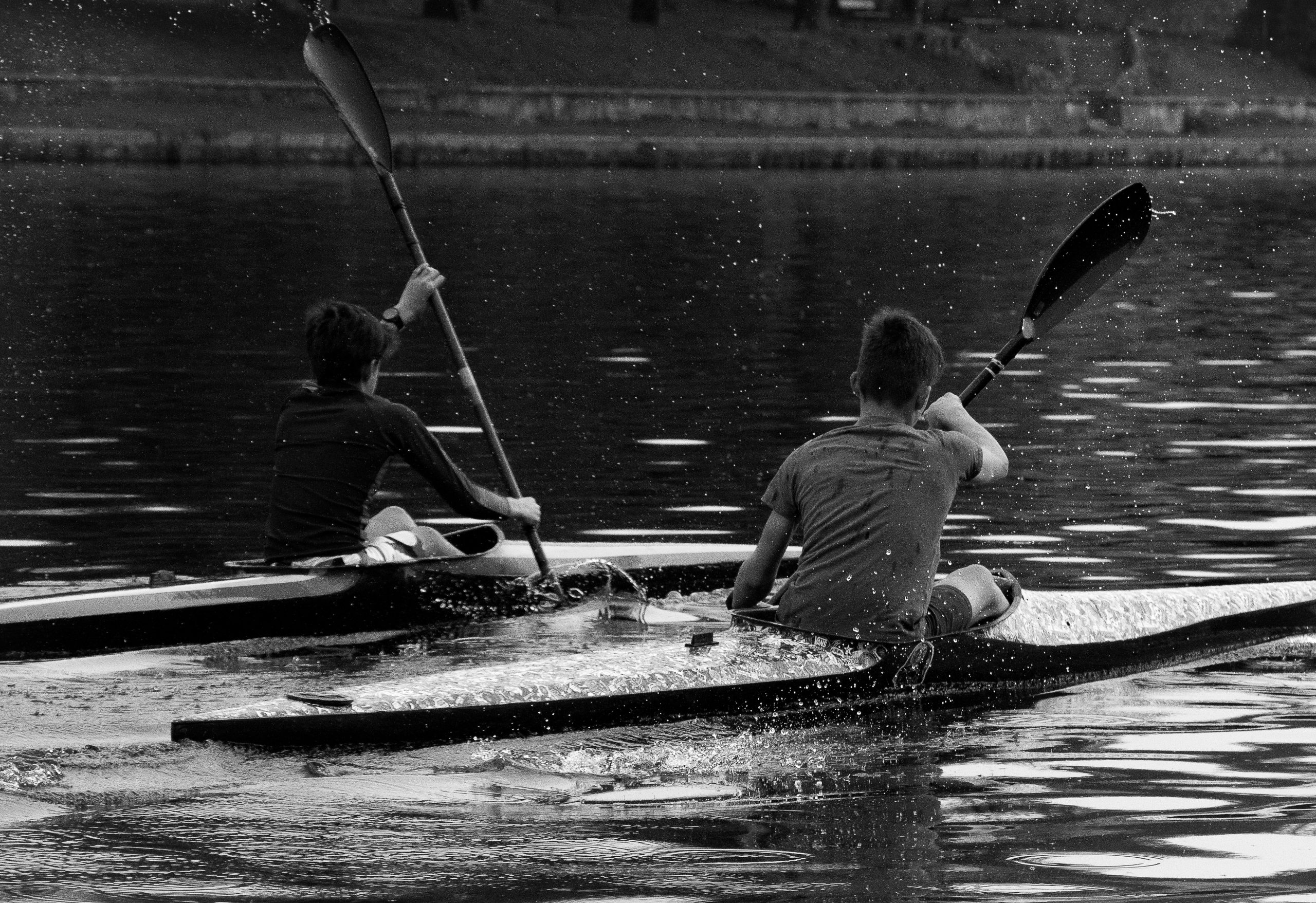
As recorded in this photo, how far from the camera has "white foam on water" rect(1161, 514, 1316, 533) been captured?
36.2 feet

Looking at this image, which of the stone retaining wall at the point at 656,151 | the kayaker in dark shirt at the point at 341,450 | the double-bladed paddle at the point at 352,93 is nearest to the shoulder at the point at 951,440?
the kayaker in dark shirt at the point at 341,450

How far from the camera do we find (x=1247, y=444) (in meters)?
13.7

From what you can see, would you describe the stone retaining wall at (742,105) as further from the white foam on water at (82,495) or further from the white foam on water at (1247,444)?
the white foam on water at (82,495)

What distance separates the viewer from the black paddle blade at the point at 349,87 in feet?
32.9

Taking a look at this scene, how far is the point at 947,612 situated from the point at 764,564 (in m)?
0.83

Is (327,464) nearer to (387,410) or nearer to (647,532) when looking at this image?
(387,410)

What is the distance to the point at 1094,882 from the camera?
5234 mm

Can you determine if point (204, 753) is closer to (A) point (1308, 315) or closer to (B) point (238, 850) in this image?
(B) point (238, 850)

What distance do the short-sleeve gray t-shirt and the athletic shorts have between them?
0.34 meters

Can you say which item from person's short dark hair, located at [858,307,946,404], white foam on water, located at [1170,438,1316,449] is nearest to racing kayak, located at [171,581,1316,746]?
person's short dark hair, located at [858,307,946,404]

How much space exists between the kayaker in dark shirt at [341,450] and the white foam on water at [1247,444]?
6.61m

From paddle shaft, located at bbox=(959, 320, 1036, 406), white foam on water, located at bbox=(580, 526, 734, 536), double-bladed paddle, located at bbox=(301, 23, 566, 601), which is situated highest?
double-bladed paddle, located at bbox=(301, 23, 566, 601)

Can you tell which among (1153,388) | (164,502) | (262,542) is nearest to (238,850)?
(262,542)

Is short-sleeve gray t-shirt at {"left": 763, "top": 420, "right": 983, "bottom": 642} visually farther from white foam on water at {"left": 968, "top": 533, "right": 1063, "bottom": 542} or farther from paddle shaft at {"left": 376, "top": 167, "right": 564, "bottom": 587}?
white foam on water at {"left": 968, "top": 533, "right": 1063, "bottom": 542}
